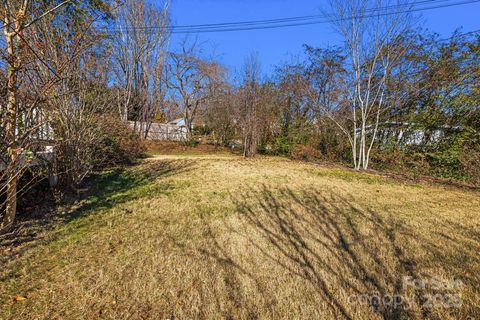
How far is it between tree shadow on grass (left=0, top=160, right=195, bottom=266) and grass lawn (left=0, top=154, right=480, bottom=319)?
3.2 inches

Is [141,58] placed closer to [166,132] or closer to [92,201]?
[166,132]

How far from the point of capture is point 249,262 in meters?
2.22

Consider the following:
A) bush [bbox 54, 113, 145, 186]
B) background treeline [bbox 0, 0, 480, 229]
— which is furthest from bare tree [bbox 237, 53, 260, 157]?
bush [bbox 54, 113, 145, 186]

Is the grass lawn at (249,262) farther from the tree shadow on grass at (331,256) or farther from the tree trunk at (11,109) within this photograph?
the tree trunk at (11,109)

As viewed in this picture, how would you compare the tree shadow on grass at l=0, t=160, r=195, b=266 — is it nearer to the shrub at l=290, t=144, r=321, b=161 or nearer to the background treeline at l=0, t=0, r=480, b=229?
the background treeline at l=0, t=0, r=480, b=229

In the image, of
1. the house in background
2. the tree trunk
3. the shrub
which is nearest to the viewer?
the tree trunk

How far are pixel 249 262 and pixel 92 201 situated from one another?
11.5ft

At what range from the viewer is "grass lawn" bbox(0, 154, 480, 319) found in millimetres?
1646

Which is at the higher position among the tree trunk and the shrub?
the tree trunk

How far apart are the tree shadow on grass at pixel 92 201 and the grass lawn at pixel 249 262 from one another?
0.08m

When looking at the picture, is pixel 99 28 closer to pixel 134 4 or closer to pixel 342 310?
pixel 342 310

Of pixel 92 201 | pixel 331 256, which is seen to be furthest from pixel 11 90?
pixel 331 256

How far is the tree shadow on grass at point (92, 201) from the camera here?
2.53 m

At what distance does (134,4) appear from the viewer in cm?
1580
